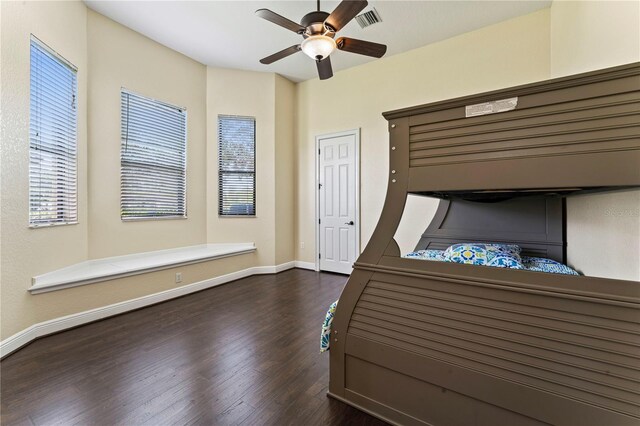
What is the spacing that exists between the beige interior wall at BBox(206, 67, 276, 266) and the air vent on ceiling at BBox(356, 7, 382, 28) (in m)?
1.97

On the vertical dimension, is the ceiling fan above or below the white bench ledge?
above

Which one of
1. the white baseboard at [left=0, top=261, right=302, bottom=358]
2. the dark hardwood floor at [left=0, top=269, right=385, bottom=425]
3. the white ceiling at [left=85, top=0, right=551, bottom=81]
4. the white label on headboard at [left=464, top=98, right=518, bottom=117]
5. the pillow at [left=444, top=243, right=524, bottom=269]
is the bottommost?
the dark hardwood floor at [left=0, top=269, right=385, bottom=425]

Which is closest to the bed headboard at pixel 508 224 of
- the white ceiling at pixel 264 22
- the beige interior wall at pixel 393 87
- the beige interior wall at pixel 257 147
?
the beige interior wall at pixel 393 87

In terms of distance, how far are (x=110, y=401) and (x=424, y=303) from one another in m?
1.99

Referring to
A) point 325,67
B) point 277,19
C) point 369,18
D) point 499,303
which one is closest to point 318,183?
point 325,67

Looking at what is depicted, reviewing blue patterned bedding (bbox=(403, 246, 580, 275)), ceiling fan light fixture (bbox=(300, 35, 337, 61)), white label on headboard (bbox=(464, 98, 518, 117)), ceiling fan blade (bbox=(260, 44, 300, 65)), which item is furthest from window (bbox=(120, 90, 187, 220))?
white label on headboard (bbox=(464, 98, 518, 117))

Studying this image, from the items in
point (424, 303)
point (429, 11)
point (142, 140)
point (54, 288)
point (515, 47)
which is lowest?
point (54, 288)

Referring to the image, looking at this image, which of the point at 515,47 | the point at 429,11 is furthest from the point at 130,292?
the point at 515,47

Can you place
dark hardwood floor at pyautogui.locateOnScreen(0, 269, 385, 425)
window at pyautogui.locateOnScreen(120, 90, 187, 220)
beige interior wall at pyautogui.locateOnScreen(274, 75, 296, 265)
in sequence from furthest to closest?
beige interior wall at pyautogui.locateOnScreen(274, 75, 296, 265), window at pyautogui.locateOnScreen(120, 90, 187, 220), dark hardwood floor at pyautogui.locateOnScreen(0, 269, 385, 425)

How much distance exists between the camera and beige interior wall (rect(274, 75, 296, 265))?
4.93 metres

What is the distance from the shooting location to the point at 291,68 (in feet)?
15.2

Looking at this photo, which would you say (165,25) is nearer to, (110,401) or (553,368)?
(110,401)

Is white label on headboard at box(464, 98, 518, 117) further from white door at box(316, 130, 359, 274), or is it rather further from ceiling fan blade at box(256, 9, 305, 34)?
white door at box(316, 130, 359, 274)

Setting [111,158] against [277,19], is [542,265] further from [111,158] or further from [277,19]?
[111,158]
